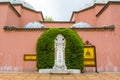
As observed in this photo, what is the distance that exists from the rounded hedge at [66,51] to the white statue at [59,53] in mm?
219

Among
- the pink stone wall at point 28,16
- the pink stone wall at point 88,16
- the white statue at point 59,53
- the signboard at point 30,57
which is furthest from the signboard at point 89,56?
the pink stone wall at point 28,16

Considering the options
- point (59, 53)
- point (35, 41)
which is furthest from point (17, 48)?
point (59, 53)

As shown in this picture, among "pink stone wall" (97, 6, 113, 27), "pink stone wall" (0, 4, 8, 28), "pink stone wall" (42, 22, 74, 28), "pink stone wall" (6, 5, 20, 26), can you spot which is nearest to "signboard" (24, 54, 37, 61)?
"pink stone wall" (0, 4, 8, 28)

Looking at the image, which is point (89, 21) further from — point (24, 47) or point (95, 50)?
point (24, 47)

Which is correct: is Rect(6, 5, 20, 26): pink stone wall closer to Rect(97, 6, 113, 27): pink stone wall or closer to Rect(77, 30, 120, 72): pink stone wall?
Rect(77, 30, 120, 72): pink stone wall

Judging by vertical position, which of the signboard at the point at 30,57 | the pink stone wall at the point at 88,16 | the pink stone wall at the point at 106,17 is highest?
the pink stone wall at the point at 88,16

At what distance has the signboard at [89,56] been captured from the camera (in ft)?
43.4

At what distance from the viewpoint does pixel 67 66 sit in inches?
488

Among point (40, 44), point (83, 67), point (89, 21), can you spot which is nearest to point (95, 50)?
point (83, 67)

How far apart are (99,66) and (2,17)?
8111 millimetres

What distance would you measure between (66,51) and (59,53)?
0.49m

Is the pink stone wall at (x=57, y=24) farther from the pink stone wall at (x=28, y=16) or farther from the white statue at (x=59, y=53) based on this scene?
the white statue at (x=59, y=53)

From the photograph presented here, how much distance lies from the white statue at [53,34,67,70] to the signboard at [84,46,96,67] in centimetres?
177

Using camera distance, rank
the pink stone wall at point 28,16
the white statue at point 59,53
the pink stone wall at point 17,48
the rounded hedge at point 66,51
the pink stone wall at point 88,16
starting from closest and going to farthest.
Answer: the white statue at point 59,53 < the rounded hedge at point 66,51 < the pink stone wall at point 17,48 < the pink stone wall at point 88,16 < the pink stone wall at point 28,16
